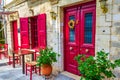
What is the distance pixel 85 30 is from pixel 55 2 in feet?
4.79

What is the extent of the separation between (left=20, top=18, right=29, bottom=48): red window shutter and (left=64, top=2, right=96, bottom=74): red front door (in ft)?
8.09

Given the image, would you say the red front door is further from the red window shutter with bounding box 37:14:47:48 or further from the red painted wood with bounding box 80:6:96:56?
the red window shutter with bounding box 37:14:47:48

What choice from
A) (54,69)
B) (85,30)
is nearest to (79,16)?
(85,30)

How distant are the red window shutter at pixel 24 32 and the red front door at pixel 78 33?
2.47 m

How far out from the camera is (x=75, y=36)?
4.73m

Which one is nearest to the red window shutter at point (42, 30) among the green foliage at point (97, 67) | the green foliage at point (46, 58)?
the green foliage at point (46, 58)

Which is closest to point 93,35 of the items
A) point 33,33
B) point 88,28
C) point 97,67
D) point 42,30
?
point 88,28

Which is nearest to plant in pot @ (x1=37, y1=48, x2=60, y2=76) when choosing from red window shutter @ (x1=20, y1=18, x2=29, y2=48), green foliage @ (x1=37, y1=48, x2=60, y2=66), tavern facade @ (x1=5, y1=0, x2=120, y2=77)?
green foliage @ (x1=37, y1=48, x2=60, y2=66)

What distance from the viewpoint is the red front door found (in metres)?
4.21

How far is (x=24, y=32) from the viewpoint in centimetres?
707

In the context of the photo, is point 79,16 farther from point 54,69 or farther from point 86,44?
point 54,69

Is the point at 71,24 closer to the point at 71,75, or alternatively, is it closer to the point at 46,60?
the point at 46,60

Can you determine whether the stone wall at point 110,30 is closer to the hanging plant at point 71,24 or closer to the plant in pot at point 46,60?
the hanging plant at point 71,24

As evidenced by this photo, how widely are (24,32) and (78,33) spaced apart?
10.9 ft
